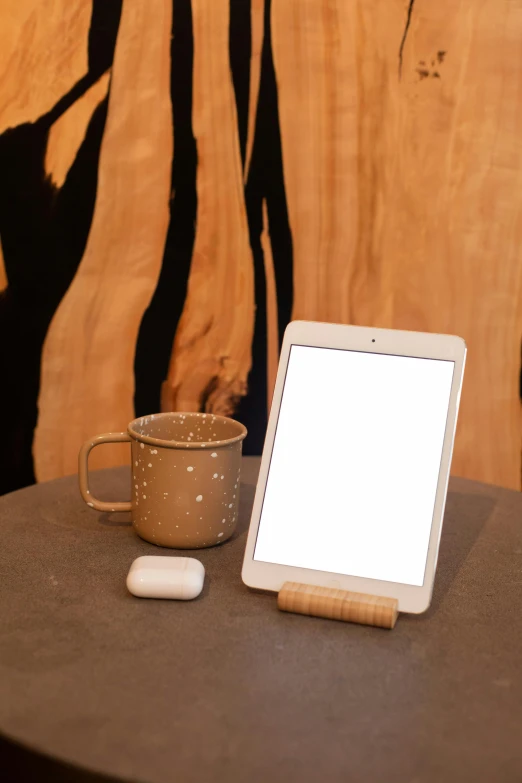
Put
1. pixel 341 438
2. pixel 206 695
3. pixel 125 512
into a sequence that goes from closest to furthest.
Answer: pixel 206 695 < pixel 341 438 < pixel 125 512

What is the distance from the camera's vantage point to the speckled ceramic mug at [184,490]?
75 centimetres

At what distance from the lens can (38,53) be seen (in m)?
1.05

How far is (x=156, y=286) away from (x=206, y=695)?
708mm

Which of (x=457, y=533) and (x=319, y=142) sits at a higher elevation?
(x=319, y=142)

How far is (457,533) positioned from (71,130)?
723 millimetres

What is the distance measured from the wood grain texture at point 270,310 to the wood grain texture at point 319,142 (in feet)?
0.10

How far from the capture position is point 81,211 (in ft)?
3.59

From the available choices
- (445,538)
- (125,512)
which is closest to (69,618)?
(125,512)

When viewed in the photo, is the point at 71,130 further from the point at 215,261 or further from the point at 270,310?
the point at 270,310

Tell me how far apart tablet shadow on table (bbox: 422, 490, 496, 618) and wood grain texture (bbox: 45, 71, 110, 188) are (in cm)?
67

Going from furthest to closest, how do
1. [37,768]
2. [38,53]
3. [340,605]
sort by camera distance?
1. [38,53]
2. [340,605]
3. [37,768]

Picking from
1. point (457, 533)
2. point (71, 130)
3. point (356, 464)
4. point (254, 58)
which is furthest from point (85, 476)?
point (254, 58)

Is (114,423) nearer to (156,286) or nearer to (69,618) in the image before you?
(156,286)

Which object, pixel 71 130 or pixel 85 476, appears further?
pixel 71 130
